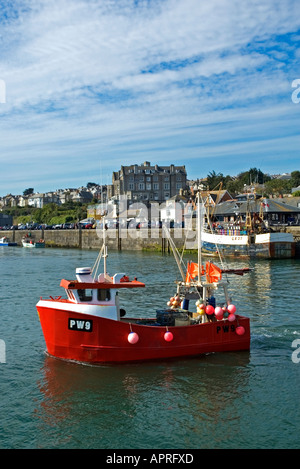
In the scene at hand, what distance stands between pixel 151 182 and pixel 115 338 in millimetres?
114204

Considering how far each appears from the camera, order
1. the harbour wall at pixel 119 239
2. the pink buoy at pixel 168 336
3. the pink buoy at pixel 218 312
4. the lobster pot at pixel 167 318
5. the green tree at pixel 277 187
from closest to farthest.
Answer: the pink buoy at pixel 168 336 → the pink buoy at pixel 218 312 → the lobster pot at pixel 167 318 → the harbour wall at pixel 119 239 → the green tree at pixel 277 187

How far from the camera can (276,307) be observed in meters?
24.9

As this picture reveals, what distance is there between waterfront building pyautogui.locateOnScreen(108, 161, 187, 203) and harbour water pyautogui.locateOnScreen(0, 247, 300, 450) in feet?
351

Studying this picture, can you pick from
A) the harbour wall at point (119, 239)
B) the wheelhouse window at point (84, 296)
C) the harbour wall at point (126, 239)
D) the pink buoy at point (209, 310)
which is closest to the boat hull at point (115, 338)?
the pink buoy at point (209, 310)

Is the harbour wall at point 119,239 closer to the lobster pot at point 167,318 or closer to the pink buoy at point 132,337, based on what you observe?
the lobster pot at point 167,318

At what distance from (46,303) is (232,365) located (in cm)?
635

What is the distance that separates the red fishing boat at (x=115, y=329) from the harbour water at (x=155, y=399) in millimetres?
406

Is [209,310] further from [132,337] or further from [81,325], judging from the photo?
[81,325]

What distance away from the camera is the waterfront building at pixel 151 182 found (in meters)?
127

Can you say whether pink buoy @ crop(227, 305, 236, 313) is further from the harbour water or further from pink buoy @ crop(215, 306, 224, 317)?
the harbour water

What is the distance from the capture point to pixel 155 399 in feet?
44.3

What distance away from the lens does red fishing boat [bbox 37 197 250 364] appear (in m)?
15.2
